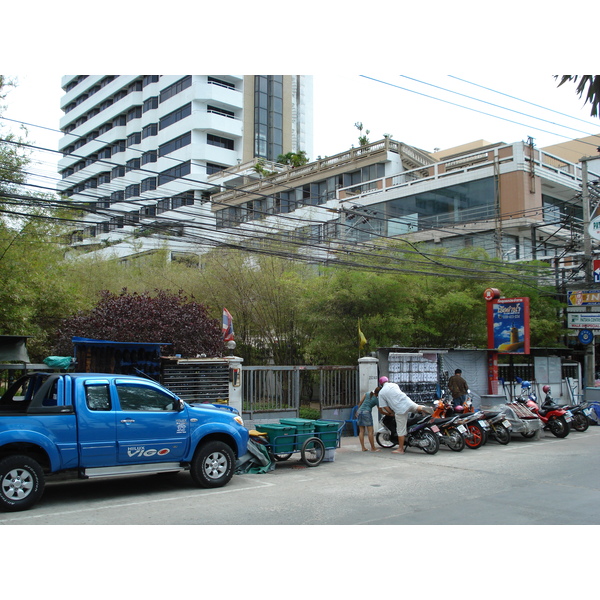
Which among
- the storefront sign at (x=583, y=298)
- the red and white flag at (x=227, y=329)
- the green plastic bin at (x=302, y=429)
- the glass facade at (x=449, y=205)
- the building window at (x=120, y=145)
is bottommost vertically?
the green plastic bin at (x=302, y=429)

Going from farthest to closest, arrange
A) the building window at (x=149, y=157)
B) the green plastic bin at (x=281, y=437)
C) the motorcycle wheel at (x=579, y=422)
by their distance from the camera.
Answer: the building window at (x=149, y=157), the motorcycle wheel at (x=579, y=422), the green plastic bin at (x=281, y=437)

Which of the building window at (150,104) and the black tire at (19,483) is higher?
the building window at (150,104)

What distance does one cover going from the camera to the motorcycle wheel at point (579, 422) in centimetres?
1759

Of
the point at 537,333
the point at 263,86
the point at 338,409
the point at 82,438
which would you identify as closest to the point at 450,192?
the point at 537,333

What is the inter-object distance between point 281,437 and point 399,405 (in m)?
3.18

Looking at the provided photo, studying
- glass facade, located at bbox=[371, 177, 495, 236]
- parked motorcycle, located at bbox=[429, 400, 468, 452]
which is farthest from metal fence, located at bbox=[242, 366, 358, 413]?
glass facade, located at bbox=[371, 177, 495, 236]

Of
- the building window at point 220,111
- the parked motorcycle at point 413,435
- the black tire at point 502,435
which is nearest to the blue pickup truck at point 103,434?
the parked motorcycle at point 413,435

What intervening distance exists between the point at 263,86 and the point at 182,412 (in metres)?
53.1

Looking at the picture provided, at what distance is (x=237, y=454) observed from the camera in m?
10.1

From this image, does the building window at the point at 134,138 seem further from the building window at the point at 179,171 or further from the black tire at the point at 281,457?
the black tire at the point at 281,457

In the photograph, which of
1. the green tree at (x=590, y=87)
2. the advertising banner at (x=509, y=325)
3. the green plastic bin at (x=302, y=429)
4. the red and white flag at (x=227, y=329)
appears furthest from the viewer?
the advertising banner at (x=509, y=325)

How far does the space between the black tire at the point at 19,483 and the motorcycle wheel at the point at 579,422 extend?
1535 centimetres

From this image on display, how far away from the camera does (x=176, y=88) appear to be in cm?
5312

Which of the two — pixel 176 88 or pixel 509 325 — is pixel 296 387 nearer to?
pixel 509 325
